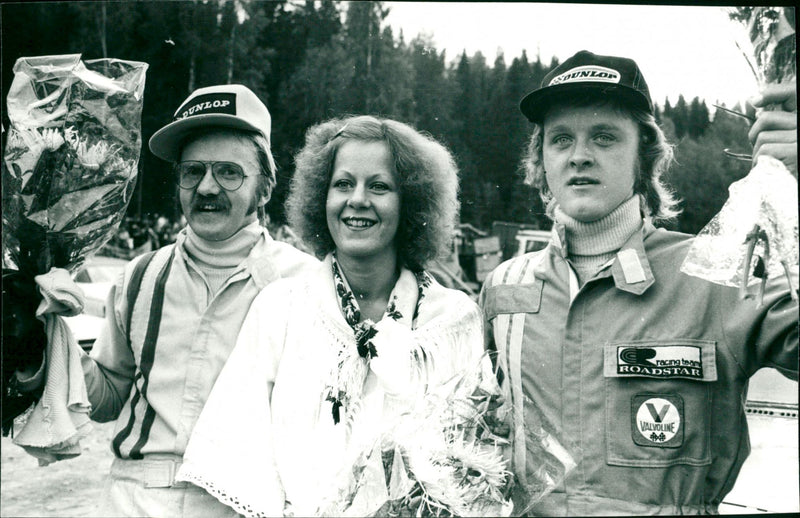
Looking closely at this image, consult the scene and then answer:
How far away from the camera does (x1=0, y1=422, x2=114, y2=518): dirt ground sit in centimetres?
426

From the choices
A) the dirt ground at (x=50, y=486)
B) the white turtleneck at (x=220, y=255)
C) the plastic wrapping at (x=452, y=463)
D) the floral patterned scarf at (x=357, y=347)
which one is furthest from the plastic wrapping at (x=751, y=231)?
the dirt ground at (x=50, y=486)

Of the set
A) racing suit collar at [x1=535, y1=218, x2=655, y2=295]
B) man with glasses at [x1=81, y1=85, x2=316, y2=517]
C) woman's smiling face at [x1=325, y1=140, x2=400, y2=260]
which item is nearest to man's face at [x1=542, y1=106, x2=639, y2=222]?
racing suit collar at [x1=535, y1=218, x2=655, y2=295]

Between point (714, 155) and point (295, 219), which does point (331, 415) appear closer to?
point (295, 219)

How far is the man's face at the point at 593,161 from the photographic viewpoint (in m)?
2.33

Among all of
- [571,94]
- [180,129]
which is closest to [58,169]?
[180,129]

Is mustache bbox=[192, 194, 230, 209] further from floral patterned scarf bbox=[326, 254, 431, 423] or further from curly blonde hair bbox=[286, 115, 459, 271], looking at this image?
floral patterned scarf bbox=[326, 254, 431, 423]

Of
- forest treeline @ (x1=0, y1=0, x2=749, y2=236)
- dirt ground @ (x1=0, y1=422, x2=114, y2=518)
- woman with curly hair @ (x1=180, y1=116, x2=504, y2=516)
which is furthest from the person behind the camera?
dirt ground @ (x1=0, y1=422, x2=114, y2=518)

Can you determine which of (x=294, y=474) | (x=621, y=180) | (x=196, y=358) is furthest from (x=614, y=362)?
(x=196, y=358)

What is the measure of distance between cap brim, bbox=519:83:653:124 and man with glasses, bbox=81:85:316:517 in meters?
0.93

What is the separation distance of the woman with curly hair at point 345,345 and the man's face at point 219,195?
0.55 ft

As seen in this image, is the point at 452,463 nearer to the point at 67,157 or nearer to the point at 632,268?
the point at 632,268

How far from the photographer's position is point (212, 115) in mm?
2418

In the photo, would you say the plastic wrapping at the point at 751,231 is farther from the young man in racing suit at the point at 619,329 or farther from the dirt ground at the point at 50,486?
the dirt ground at the point at 50,486

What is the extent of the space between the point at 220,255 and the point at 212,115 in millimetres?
471
